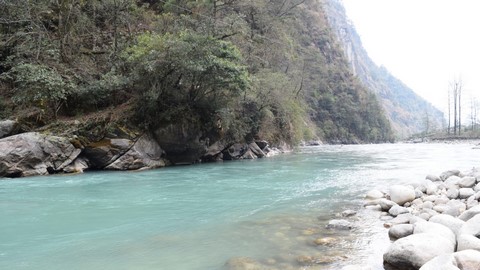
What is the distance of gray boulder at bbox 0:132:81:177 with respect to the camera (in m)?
13.3

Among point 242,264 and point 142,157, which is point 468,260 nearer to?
point 242,264

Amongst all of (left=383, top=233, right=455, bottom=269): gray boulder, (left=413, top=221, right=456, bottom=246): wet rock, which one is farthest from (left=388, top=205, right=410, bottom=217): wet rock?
(left=383, top=233, right=455, bottom=269): gray boulder

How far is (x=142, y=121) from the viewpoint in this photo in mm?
17797

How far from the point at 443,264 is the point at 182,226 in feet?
14.3

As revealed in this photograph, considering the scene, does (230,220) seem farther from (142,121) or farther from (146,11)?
(146,11)

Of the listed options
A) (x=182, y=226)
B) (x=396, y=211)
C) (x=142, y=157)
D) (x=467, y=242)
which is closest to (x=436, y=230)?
(x=467, y=242)

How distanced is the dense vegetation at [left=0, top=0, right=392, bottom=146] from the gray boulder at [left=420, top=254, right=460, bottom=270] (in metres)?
13.5

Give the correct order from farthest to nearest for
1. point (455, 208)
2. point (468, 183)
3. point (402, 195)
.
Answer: point (468, 183), point (402, 195), point (455, 208)

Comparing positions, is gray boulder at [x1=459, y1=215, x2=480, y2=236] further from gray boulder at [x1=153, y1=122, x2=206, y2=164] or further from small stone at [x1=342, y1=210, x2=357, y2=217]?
gray boulder at [x1=153, y1=122, x2=206, y2=164]

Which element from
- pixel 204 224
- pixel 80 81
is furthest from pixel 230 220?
pixel 80 81

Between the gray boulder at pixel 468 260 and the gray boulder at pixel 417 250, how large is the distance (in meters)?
0.43

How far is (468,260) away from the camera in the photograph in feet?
11.9

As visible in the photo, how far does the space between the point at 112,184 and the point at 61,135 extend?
516 cm

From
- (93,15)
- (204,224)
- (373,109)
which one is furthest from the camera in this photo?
(373,109)
